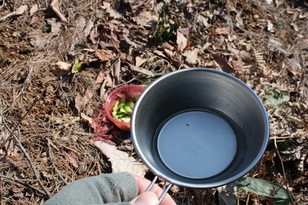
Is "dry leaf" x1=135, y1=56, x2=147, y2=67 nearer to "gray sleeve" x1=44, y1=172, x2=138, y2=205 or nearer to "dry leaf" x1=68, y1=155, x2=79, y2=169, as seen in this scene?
"dry leaf" x1=68, y1=155, x2=79, y2=169

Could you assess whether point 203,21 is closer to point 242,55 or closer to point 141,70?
point 242,55

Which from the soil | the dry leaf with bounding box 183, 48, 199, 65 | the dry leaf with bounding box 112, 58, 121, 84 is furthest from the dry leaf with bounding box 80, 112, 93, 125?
the dry leaf with bounding box 183, 48, 199, 65

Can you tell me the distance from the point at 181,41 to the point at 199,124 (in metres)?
0.74

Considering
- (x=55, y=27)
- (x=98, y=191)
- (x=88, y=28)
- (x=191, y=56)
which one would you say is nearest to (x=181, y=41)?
(x=191, y=56)

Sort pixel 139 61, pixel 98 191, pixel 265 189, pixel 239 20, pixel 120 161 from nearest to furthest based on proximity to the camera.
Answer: pixel 98 191
pixel 265 189
pixel 120 161
pixel 139 61
pixel 239 20

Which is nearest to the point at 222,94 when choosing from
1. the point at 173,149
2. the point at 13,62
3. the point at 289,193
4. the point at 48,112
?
the point at 173,149

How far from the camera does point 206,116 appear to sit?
7.15ft

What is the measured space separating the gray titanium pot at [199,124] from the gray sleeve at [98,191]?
0.19 meters

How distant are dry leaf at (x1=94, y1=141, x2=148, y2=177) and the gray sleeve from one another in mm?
429

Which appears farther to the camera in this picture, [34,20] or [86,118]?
[34,20]

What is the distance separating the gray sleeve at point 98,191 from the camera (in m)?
1.49

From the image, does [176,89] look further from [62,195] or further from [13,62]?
[13,62]


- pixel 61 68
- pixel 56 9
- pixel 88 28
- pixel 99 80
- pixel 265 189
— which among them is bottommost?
pixel 265 189

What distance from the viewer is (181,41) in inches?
104
